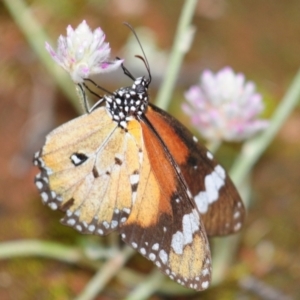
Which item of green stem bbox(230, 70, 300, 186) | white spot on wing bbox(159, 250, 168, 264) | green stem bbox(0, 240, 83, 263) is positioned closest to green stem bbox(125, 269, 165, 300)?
green stem bbox(0, 240, 83, 263)

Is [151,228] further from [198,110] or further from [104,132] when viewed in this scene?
[198,110]

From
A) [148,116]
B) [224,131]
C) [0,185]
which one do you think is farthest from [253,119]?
[0,185]

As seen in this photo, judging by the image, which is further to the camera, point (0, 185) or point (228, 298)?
point (0, 185)

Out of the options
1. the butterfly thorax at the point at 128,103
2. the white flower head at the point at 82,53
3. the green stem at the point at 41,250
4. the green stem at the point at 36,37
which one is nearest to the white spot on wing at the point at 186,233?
the butterfly thorax at the point at 128,103

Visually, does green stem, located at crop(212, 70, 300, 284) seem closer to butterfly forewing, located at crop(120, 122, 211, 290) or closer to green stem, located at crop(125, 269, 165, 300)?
green stem, located at crop(125, 269, 165, 300)

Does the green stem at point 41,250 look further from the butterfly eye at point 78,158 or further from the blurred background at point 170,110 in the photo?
the butterfly eye at point 78,158

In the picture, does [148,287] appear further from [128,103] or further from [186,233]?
[128,103]
